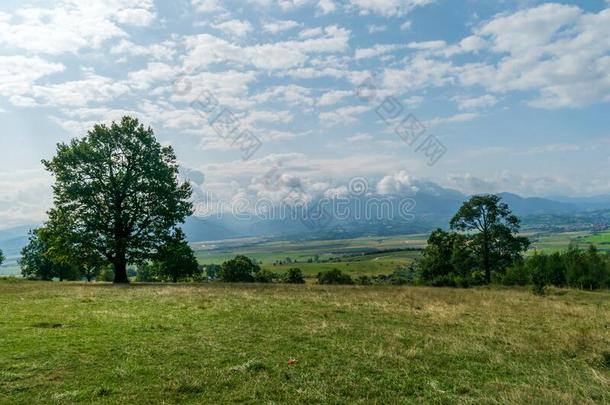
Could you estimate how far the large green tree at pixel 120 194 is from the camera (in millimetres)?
42125

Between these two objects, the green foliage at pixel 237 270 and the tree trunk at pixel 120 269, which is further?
the green foliage at pixel 237 270

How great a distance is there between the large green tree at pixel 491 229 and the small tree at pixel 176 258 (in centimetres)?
4120

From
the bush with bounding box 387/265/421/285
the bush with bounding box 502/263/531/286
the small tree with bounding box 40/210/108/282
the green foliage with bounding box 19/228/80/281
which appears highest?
the small tree with bounding box 40/210/108/282

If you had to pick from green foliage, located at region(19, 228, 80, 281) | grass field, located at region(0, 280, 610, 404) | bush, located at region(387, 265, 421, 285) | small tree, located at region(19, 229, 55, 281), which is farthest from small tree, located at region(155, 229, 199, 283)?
bush, located at region(387, 265, 421, 285)

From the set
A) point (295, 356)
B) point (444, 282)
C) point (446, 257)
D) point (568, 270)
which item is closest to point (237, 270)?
point (446, 257)

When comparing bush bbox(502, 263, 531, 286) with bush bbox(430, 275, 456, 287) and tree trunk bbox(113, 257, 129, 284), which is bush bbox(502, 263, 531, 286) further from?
tree trunk bbox(113, 257, 129, 284)

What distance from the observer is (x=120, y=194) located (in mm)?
43906

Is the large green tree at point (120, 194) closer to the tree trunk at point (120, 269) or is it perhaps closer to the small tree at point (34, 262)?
the tree trunk at point (120, 269)

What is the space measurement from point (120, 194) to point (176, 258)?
1406 cm

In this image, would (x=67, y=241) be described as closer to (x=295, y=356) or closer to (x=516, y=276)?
(x=295, y=356)

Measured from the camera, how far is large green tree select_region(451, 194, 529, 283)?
6250 centimetres

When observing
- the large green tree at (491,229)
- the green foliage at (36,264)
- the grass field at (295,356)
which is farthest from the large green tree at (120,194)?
the green foliage at (36,264)

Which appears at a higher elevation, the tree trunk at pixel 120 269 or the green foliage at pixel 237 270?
the tree trunk at pixel 120 269

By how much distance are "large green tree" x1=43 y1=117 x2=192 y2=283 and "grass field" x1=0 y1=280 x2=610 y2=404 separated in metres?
22.3
